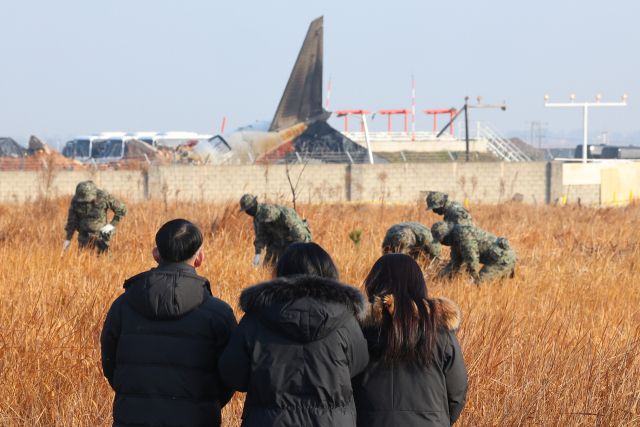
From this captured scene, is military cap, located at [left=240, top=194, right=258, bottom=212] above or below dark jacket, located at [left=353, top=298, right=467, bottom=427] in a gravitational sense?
above

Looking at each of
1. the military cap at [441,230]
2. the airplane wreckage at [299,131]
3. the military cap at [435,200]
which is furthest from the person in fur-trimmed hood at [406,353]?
the airplane wreckage at [299,131]

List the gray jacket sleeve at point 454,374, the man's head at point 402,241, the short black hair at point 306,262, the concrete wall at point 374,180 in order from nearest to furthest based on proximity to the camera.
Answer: the short black hair at point 306,262 < the gray jacket sleeve at point 454,374 < the man's head at point 402,241 < the concrete wall at point 374,180

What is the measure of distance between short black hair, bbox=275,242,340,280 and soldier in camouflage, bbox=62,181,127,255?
6758 millimetres

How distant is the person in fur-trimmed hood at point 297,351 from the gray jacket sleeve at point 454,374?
0.48 m

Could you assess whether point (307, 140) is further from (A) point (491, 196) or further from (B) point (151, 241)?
(B) point (151, 241)

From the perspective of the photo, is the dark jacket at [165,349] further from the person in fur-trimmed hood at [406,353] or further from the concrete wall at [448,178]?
the concrete wall at [448,178]

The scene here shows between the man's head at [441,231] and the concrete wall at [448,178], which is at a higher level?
the concrete wall at [448,178]

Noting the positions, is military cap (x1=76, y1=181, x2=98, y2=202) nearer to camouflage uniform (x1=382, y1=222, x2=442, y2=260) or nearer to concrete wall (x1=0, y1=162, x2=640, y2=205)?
camouflage uniform (x1=382, y1=222, x2=442, y2=260)

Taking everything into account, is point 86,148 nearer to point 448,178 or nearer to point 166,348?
point 448,178

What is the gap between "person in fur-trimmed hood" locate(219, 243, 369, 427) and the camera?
2146 millimetres

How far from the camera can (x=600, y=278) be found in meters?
7.02

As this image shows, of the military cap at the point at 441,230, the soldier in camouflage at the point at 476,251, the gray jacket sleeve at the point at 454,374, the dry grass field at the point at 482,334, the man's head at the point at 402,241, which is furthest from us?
the man's head at the point at 402,241

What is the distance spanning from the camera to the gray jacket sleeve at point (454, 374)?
2463mm

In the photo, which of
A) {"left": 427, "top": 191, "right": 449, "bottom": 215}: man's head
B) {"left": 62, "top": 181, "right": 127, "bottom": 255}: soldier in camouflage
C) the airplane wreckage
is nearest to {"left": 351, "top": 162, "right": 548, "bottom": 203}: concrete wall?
the airplane wreckage
